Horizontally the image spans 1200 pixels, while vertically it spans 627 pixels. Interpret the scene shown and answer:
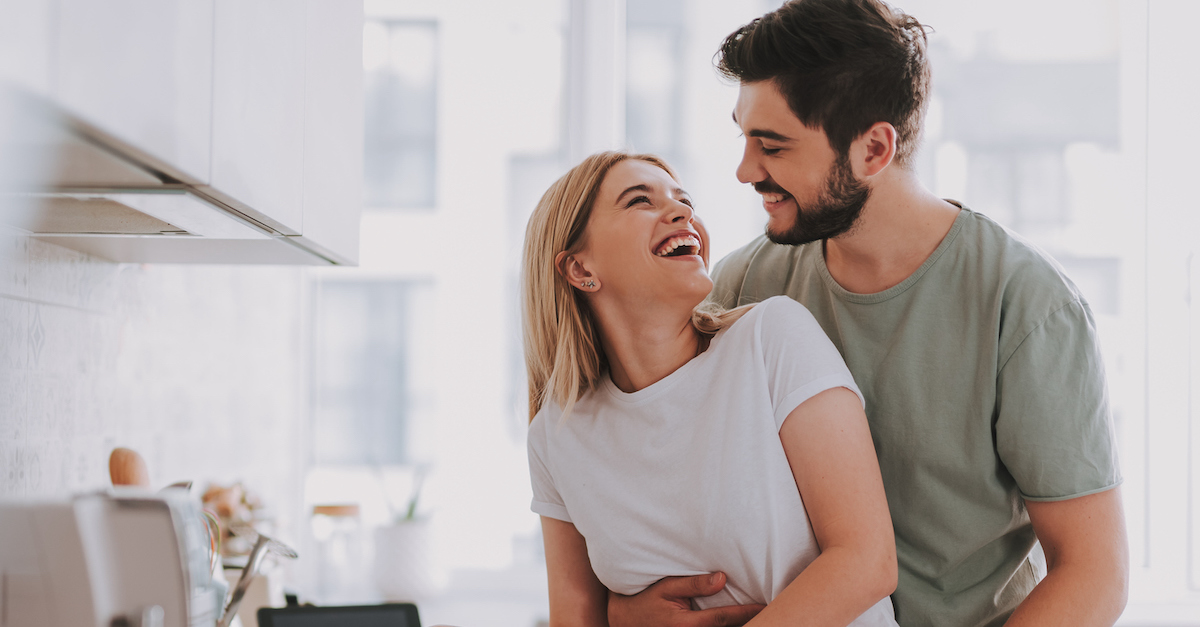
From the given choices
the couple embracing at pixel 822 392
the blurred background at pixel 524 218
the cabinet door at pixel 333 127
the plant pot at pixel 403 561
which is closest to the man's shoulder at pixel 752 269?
the couple embracing at pixel 822 392

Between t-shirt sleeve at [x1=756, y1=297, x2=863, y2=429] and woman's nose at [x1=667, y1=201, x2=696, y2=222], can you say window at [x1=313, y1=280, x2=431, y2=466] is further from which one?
t-shirt sleeve at [x1=756, y1=297, x2=863, y2=429]

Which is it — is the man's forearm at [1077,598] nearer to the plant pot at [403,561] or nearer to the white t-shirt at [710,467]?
the white t-shirt at [710,467]

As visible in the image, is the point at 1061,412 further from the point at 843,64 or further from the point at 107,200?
the point at 107,200

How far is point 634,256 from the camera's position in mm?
1240

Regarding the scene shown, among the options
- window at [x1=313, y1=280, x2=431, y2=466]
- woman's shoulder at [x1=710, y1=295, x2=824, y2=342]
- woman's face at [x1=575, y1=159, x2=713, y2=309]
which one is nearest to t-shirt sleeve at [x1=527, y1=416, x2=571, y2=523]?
Answer: woman's face at [x1=575, y1=159, x2=713, y2=309]

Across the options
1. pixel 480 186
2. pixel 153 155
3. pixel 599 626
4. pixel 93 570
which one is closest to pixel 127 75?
pixel 153 155

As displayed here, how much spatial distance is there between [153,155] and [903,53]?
3.44ft

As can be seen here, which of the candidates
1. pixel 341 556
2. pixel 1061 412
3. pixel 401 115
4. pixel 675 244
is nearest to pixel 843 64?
pixel 675 244

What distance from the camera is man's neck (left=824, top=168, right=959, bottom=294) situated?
4.13ft

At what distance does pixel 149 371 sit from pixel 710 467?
1099 millimetres

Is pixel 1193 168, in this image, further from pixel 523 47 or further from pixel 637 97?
pixel 523 47

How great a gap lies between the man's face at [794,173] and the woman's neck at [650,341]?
0.21m

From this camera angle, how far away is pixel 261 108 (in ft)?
3.15

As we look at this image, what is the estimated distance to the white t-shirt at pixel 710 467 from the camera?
3.58 ft
